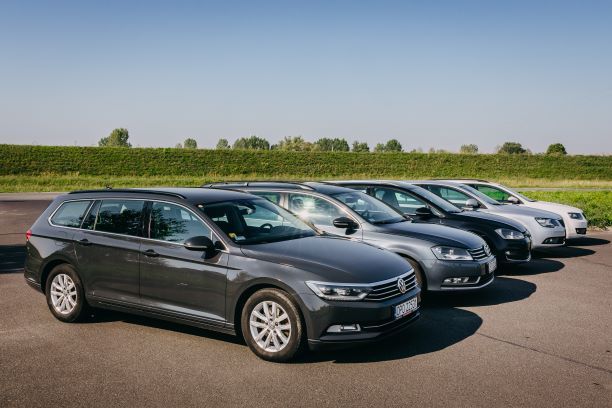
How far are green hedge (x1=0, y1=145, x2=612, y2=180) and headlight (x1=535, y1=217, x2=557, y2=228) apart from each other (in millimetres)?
47893

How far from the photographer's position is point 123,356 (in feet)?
17.8

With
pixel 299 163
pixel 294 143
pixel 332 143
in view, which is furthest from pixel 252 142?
pixel 299 163

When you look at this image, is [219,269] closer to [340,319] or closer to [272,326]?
[272,326]

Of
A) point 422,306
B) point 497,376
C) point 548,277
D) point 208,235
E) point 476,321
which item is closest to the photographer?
point 497,376

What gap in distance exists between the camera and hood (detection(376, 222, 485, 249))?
7.63 metres

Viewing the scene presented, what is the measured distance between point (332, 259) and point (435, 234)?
2853 mm

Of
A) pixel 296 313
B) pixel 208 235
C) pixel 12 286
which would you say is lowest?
pixel 12 286

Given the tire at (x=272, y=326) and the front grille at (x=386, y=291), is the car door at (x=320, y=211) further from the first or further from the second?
the tire at (x=272, y=326)

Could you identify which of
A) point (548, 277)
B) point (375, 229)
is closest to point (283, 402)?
point (375, 229)

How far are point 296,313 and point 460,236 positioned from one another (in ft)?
11.9

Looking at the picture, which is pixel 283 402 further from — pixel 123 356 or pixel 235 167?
pixel 235 167

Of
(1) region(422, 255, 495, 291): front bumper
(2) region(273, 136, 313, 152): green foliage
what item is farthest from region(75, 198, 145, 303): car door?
(2) region(273, 136, 313, 152): green foliage

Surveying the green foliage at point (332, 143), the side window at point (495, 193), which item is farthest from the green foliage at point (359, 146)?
the side window at point (495, 193)

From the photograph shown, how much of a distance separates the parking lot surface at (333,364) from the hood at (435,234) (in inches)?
32.2
